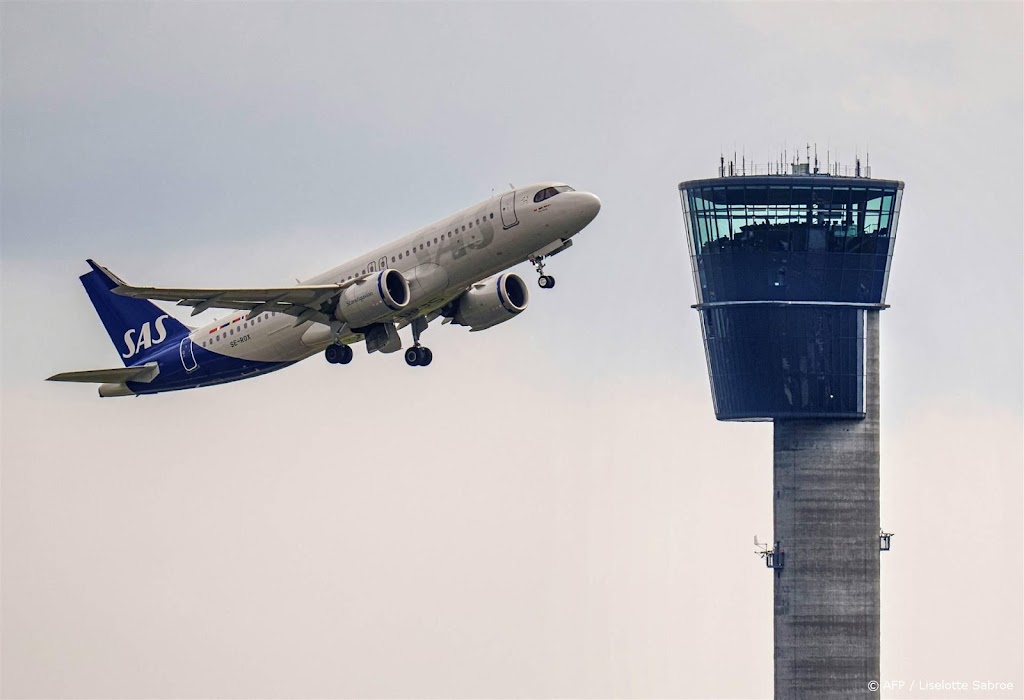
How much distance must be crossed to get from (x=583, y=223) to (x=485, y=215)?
15.9ft

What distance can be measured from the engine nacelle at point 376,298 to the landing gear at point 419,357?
6.57 m

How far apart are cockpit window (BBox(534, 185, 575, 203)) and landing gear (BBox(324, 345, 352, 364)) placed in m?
15.4

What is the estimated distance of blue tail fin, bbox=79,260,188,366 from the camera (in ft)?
391

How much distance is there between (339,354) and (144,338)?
1442 cm

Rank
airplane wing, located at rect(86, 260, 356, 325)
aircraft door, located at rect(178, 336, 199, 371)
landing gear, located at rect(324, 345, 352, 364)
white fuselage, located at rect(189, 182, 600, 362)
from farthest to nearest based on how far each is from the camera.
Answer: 1. aircraft door, located at rect(178, 336, 199, 371)
2. landing gear, located at rect(324, 345, 352, 364)
3. airplane wing, located at rect(86, 260, 356, 325)
4. white fuselage, located at rect(189, 182, 600, 362)

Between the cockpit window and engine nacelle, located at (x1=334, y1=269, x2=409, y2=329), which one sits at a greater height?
the cockpit window

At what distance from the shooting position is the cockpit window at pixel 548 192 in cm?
10194

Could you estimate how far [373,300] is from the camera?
4094 inches

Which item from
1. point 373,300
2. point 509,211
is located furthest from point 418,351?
point 509,211

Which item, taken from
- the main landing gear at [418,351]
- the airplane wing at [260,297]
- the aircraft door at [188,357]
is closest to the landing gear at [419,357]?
the main landing gear at [418,351]

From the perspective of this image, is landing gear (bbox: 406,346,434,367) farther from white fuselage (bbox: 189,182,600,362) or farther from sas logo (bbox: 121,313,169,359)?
sas logo (bbox: 121,313,169,359)

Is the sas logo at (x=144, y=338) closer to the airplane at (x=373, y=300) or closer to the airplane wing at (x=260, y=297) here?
the airplane at (x=373, y=300)

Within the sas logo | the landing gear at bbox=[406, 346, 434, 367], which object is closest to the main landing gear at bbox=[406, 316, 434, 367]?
the landing gear at bbox=[406, 346, 434, 367]

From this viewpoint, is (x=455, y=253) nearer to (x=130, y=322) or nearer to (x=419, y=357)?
(x=419, y=357)
